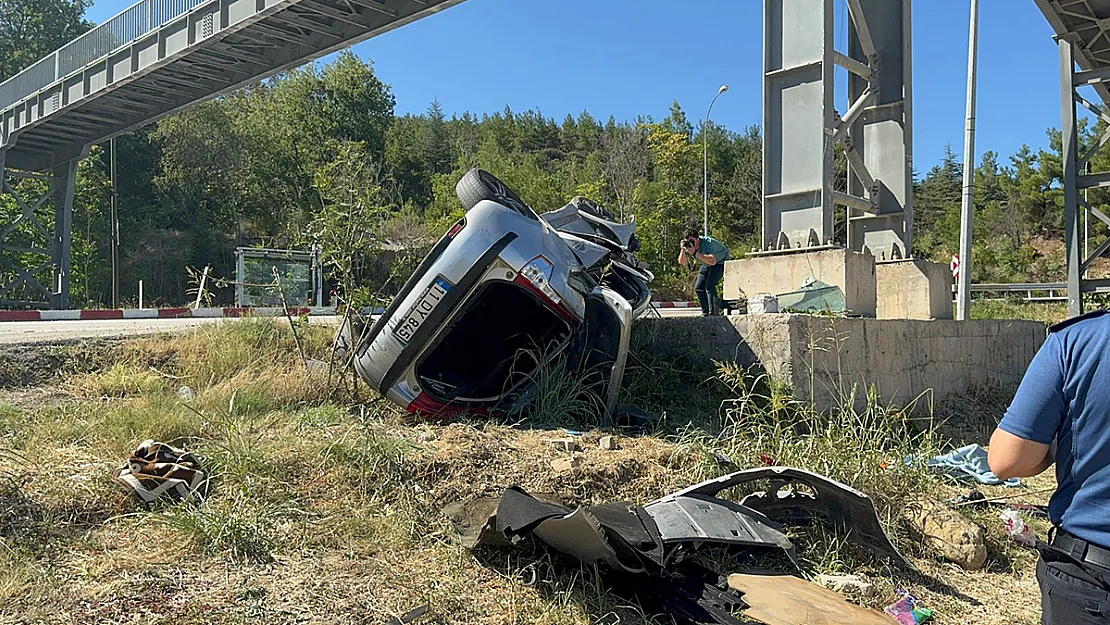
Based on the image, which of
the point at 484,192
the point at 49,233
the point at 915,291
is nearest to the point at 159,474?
the point at 484,192

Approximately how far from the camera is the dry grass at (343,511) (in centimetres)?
342

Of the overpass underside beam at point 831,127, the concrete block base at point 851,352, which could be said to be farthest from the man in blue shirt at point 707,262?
the concrete block base at point 851,352

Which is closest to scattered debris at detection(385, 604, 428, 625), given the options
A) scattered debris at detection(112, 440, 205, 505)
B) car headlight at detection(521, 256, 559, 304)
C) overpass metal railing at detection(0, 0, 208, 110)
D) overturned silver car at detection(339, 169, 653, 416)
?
scattered debris at detection(112, 440, 205, 505)

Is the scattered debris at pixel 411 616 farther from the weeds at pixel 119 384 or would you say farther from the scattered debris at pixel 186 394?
the weeds at pixel 119 384

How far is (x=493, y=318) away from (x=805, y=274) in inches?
129

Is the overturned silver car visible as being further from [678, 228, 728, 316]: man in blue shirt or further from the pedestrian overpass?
the pedestrian overpass

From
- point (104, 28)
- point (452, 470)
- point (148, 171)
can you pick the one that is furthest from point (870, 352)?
point (148, 171)

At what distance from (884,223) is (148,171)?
40.4 metres

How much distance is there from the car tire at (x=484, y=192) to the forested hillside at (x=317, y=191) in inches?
756

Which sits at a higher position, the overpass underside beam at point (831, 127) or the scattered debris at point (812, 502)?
the overpass underside beam at point (831, 127)

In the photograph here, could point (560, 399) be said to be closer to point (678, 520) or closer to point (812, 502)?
point (812, 502)

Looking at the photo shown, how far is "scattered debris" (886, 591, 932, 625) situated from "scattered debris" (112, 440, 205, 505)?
3512 millimetres

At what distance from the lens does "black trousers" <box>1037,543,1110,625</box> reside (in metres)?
2.02

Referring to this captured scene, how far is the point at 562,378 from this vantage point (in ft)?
20.3
